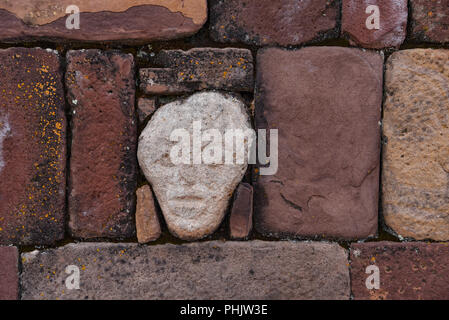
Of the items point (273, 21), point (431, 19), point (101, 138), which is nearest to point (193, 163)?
point (101, 138)

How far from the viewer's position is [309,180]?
1365 mm

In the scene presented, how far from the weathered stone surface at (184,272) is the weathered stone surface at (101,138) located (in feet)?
0.49

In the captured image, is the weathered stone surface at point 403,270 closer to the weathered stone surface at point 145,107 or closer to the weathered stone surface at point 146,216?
the weathered stone surface at point 146,216

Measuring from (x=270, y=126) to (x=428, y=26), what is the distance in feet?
2.35

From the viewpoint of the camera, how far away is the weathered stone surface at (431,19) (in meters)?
1.34

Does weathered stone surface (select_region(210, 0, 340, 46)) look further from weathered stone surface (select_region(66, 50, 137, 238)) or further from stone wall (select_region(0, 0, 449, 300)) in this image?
weathered stone surface (select_region(66, 50, 137, 238))

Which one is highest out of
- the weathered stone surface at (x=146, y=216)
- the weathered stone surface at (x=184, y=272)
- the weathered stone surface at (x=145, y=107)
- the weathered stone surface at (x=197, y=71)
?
the weathered stone surface at (x=197, y=71)

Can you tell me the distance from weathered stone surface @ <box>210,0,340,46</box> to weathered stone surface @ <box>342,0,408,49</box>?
0.05m

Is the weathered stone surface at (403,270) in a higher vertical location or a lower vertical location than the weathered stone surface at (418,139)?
lower

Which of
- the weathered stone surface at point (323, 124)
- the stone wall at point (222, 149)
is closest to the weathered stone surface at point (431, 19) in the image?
the stone wall at point (222, 149)

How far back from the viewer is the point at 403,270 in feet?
4.52

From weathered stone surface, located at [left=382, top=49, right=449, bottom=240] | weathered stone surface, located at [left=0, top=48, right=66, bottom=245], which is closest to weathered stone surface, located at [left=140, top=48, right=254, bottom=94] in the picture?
weathered stone surface, located at [left=0, top=48, right=66, bottom=245]

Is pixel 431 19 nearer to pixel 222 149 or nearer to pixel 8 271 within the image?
pixel 222 149

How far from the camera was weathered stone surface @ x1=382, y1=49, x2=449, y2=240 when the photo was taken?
1.34 meters
